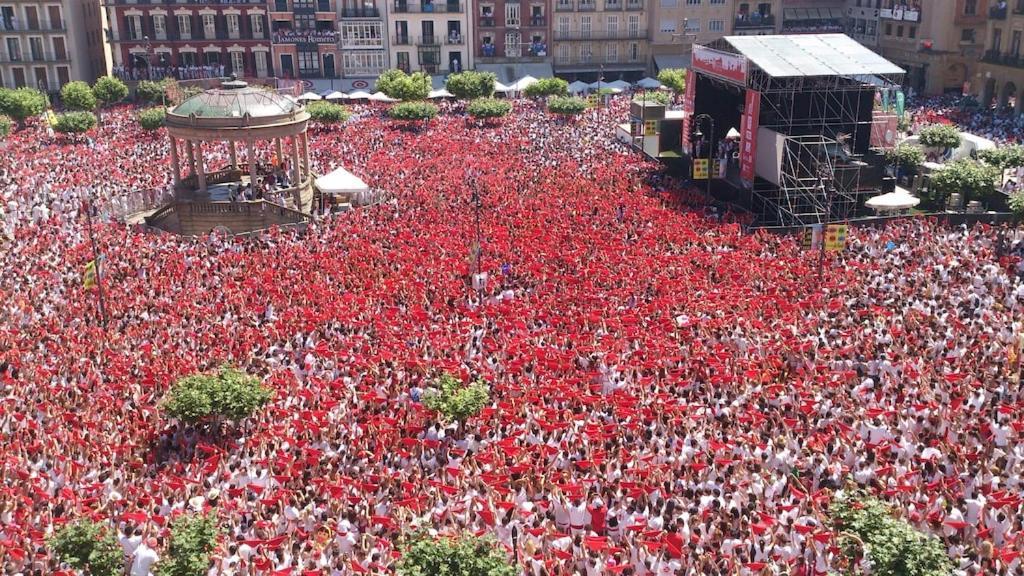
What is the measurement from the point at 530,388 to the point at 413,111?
41240 mm

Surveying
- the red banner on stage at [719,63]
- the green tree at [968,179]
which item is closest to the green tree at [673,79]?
the red banner on stage at [719,63]

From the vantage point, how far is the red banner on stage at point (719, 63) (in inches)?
1543

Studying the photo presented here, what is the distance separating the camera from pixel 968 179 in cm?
3738

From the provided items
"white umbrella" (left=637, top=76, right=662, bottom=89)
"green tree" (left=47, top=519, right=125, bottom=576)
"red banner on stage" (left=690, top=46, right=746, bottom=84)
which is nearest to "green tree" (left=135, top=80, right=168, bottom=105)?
"white umbrella" (left=637, top=76, right=662, bottom=89)

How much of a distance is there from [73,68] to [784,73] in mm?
56567

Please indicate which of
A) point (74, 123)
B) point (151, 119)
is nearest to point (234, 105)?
point (151, 119)

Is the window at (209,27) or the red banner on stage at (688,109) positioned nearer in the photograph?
the red banner on stage at (688,109)

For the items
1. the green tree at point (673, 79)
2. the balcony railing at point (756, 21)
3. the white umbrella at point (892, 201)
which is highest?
the balcony railing at point (756, 21)

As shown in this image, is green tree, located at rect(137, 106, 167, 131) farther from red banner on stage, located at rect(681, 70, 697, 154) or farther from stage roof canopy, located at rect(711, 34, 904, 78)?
→ stage roof canopy, located at rect(711, 34, 904, 78)

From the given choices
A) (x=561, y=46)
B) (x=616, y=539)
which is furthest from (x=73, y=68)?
(x=616, y=539)

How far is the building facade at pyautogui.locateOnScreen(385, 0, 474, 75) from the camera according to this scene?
73938 millimetres

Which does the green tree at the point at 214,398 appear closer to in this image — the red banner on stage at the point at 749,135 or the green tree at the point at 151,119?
the red banner on stage at the point at 749,135

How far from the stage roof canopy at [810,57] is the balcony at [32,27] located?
52.7 meters

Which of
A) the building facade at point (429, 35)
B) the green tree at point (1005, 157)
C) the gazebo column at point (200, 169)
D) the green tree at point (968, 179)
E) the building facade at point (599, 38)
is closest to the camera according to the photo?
the green tree at point (968, 179)
